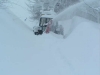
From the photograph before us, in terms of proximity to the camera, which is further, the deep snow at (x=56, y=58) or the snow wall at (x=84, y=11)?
the snow wall at (x=84, y=11)

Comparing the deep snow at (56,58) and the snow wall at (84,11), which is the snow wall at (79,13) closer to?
the snow wall at (84,11)

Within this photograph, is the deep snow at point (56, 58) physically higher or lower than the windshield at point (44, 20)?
higher

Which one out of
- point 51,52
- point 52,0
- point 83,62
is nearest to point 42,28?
point 52,0

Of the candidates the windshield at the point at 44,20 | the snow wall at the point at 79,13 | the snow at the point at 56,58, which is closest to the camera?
the snow at the point at 56,58

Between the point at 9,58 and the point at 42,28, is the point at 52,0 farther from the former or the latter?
the point at 9,58

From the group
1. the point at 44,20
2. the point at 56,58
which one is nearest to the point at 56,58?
the point at 56,58

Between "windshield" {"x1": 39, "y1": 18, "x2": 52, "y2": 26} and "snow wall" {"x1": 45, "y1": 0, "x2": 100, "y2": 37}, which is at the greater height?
"snow wall" {"x1": 45, "y1": 0, "x2": 100, "y2": 37}

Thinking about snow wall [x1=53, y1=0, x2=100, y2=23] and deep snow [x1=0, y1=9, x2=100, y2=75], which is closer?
deep snow [x1=0, y1=9, x2=100, y2=75]

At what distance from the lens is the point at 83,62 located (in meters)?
4.27

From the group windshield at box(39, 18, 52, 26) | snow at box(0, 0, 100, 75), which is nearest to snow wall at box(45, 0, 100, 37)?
snow at box(0, 0, 100, 75)

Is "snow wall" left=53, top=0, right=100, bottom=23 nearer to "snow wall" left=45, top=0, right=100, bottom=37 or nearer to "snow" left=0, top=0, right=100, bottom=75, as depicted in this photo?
"snow wall" left=45, top=0, right=100, bottom=37

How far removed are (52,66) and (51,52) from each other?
1464 mm

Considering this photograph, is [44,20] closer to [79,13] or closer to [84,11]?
[79,13]

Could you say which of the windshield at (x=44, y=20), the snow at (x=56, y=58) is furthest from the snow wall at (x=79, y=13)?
the windshield at (x=44, y=20)
